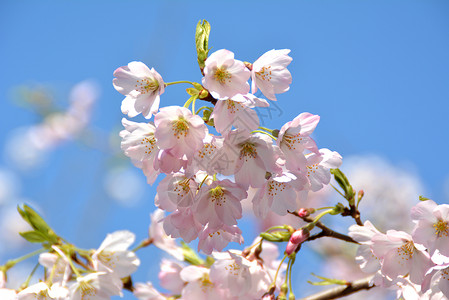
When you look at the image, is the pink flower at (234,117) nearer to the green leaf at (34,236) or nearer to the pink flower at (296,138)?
the pink flower at (296,138)

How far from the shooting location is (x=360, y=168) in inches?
261

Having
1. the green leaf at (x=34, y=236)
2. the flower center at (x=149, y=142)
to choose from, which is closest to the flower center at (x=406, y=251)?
the flower center at (x=149, y=142)

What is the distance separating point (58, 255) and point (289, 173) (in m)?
1.00

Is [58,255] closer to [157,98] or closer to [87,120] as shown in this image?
[157,98]

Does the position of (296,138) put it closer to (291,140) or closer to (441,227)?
(291,140)

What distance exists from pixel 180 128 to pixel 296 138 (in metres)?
0.34

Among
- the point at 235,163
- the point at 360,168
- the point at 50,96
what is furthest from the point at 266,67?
the point at 360,168

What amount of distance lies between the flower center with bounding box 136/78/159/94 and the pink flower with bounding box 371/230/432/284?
33.7 inches

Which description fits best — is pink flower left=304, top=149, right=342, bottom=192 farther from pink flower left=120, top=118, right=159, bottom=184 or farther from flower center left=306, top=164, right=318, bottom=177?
pink flower left=120, top=118, right=159, bottom=184

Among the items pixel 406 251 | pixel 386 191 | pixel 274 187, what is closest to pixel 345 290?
pixel 406 251

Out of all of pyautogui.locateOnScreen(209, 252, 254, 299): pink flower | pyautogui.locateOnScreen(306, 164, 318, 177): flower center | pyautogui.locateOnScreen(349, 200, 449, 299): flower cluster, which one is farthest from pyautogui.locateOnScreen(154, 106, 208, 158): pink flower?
pyautogui.locateOnScreen(349, 200, 449, 299): flower cluster

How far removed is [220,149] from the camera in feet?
4.34

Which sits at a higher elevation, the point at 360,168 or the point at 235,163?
the point at 360,168

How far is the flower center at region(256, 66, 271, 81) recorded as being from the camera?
4.62 ft
